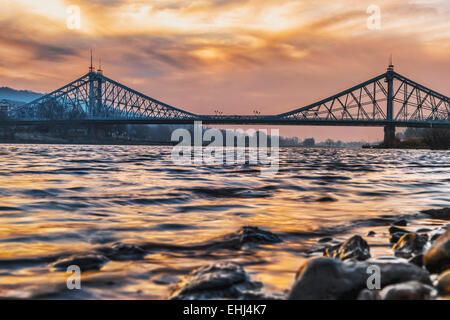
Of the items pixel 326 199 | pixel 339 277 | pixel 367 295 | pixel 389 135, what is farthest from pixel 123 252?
pixel 389 135

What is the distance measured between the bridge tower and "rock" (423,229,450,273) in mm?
86679

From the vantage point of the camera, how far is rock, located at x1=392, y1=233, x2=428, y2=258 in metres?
3.93

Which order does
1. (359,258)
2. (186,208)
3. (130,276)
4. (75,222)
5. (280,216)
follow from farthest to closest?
(186,208), (280,216), (75,222), (359,258), (130,276)

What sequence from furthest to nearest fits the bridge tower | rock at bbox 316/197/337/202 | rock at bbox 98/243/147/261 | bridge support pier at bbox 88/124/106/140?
bridge support pier at bbox 88/124/106/140
the bridge tower
rock at bbox 316/197/337/202
rock at bbox 98/243/147/261

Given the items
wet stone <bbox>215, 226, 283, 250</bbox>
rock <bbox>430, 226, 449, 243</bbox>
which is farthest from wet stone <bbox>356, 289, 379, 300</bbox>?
wet stone <bbox>215, 226, 283, 250</bbox>

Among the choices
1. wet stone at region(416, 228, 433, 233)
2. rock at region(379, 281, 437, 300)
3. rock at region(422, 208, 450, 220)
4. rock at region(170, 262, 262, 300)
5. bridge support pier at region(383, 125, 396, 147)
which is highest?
bridge support pier at region(383, 125, 396, 147)

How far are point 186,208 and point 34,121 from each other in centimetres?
9638

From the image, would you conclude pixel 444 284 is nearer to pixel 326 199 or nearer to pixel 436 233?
pixel 436 233

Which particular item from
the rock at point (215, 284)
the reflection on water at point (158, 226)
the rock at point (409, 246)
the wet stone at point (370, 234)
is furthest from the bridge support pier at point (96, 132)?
the rock at point (215, 284)

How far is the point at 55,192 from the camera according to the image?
9172 mm

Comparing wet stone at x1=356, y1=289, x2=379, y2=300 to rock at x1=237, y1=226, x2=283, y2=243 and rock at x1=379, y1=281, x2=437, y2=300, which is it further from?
rock at x1=237, y1=226, x2=283, y2=243
